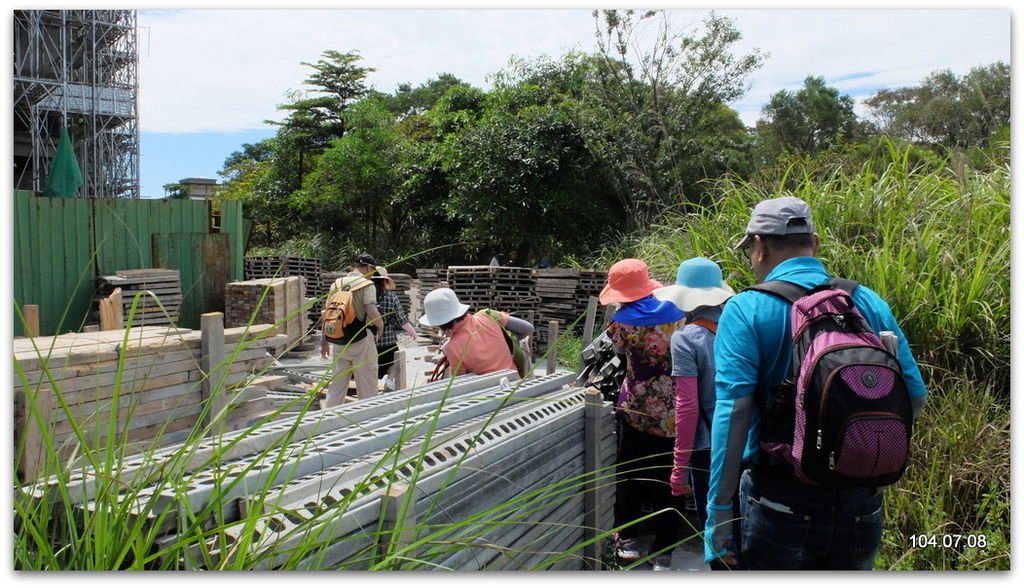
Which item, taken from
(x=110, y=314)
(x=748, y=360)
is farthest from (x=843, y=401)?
(x=110, y=314)

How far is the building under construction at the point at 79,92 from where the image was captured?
3.27 metres

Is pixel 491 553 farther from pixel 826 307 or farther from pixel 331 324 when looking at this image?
pixel 331 324

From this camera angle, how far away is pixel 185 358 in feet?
12.1

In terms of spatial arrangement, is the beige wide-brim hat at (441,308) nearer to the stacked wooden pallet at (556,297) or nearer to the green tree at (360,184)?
the stacked wooden pallet at (556,297)

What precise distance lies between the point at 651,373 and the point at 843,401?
157 centimetres

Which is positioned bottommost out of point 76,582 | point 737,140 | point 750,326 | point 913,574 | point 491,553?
point 913,574

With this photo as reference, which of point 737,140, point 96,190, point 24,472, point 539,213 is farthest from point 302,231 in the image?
point 24,472

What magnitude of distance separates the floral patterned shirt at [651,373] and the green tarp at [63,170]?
10.0 ft

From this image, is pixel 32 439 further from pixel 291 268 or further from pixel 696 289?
pixel 291 268

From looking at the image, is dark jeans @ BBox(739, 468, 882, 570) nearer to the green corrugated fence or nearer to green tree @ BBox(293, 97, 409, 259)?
the green corrugated fence

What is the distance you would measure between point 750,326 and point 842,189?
3533 mm

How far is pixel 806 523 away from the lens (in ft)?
7.01

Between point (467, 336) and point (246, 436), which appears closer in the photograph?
point (246, 436)

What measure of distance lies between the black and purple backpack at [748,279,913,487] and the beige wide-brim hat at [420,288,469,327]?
92.9 inches
